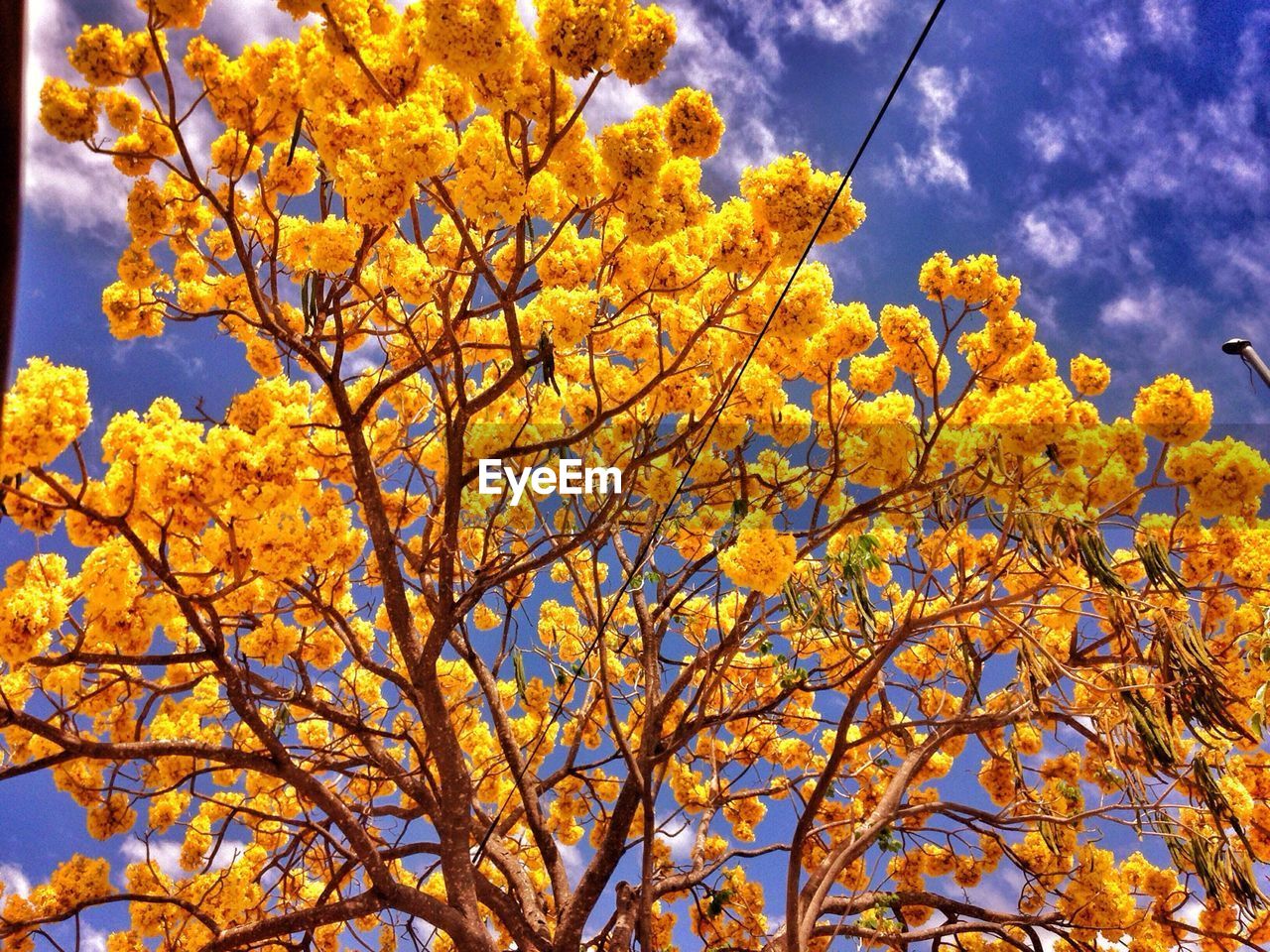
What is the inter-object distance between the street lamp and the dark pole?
6602 mm

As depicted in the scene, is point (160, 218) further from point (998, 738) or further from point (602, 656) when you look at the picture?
point (998, 738)

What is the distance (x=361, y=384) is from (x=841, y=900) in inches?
186

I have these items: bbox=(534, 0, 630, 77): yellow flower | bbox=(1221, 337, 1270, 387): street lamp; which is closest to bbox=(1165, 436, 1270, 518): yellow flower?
bbox=(1221, 337, 1270, 387): street lamp

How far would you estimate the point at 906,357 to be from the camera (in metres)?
4.53

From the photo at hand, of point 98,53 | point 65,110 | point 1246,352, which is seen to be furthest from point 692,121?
point 1246,352

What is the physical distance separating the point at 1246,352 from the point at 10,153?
6780mm

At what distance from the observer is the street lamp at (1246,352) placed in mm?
5488

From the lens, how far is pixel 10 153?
0.70m

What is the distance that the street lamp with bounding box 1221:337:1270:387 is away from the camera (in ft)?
18.0

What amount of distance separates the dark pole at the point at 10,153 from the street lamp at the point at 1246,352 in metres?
6.60

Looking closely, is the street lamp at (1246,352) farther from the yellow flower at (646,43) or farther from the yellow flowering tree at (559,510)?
the yellow flower at (646,43)

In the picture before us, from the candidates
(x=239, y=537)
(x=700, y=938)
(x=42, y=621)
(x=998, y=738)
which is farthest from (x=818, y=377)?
(x=700, y=938)

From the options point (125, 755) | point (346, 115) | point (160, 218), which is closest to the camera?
point (346, 115)

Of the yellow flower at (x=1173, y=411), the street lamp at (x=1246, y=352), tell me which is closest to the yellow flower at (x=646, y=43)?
the yellow flower at (x=1173, y=411)
